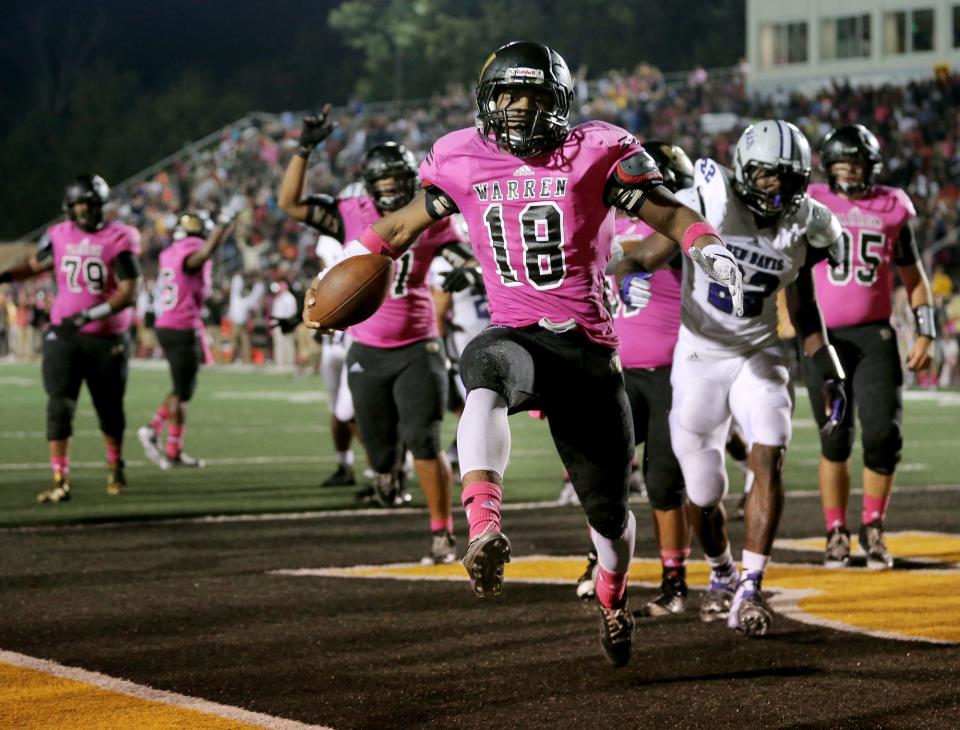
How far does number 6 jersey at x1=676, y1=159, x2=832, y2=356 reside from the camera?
6.17 metres

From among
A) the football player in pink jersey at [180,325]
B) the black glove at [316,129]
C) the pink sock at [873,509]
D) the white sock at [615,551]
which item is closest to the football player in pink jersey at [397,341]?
the black glove at [316,129]

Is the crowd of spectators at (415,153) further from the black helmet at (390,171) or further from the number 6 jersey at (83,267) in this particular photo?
the black helmet at (390,171)

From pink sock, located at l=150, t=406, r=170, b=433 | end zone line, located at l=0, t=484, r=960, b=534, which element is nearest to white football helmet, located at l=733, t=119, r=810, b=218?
end zone line, located at l=0, t=484, r=960, b=534

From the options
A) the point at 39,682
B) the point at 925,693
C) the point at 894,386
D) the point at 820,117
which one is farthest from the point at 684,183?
the point at 820,117

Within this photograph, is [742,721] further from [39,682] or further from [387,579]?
[387,579]

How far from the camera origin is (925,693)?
4840 millimetres

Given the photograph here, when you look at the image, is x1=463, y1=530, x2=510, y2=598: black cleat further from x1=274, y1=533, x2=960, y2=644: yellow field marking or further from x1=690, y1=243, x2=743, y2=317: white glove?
x1=274, y1=533, x2=960, y2=644: yellow field marking

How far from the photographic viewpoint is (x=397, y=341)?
7.95 metres

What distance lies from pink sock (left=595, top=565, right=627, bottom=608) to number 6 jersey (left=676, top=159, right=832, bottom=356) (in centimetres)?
127

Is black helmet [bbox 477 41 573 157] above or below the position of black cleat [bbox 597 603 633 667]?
above

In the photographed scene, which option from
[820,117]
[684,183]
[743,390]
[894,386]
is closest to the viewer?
[743,390]

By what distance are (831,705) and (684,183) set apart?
268cm

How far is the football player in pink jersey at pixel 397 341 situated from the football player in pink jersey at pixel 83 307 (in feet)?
8.21

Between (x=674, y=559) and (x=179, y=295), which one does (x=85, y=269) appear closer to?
(x=179, y=295)
